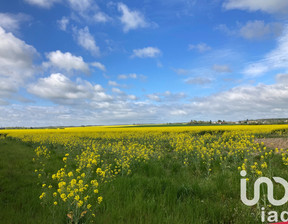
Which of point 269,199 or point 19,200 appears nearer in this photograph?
point 269,199

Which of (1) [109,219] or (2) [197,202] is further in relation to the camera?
(2) [197,202]

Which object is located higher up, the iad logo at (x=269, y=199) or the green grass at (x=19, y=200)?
the iad logo at (x=269, y=199)

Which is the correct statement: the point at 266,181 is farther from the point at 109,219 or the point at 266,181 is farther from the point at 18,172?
the point at 18,172

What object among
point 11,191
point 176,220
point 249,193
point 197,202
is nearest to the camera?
point 176,220

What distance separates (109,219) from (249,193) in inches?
136

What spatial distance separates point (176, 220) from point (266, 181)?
3.32 metres

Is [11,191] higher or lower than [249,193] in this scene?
lower

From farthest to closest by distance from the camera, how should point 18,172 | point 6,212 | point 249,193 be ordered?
point 18,172
point 249,193
point 6,212

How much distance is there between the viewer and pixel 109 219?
10.5ft

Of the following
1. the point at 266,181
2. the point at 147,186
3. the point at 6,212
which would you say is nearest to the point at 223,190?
the point at 266,181

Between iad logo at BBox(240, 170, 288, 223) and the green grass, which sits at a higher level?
iad logo at BBox(240, 170, 288, 223)

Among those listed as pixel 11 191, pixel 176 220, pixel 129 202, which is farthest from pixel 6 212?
pixel 176 220

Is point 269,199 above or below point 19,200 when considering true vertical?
above

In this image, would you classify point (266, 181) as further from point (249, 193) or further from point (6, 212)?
point (6, 212)
